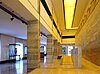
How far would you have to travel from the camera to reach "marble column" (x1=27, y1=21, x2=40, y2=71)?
660 cm

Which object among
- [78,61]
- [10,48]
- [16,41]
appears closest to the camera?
[78,61]

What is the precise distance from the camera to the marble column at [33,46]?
660cm

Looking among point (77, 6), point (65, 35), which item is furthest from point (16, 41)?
point (77, 6)

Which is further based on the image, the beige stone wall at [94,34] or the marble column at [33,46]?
the marble column at [33,46]

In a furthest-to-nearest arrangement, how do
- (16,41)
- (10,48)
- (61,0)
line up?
(16,41)
(10,48)
(61,0)

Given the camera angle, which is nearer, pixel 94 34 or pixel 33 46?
pixel 94 34

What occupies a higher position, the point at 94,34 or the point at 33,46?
the point at 94,34

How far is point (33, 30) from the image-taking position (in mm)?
6742

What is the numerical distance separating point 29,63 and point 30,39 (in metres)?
1.02

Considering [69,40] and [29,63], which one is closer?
[29,63]

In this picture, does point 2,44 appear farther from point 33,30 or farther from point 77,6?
point 33,30

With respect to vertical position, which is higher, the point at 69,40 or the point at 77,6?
the point at 77,6

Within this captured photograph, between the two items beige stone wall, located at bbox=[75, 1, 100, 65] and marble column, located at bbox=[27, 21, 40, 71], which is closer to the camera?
beige stone wall, located at bbox=[75, 1, 100, 65]

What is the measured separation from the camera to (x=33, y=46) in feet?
22.0
